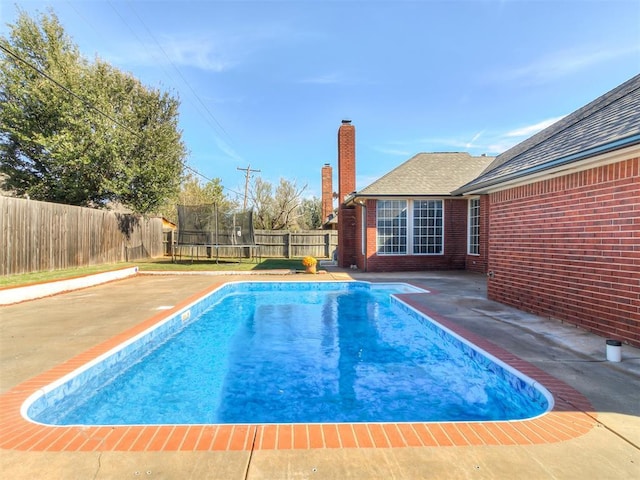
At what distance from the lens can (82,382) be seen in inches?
148

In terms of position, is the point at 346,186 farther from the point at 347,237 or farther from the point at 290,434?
the point at 290,434

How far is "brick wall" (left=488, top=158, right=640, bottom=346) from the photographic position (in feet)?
14.7

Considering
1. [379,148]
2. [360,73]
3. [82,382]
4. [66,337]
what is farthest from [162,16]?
[379,148]

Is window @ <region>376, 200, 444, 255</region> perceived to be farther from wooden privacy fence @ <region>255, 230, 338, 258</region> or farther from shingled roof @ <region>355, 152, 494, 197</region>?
wooden privacy fence @ <region>255, 230, 338, 258</region>

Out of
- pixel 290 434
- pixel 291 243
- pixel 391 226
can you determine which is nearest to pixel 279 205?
pixel 291 243

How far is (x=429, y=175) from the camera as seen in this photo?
1438 cm

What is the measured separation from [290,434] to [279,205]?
26.2 m

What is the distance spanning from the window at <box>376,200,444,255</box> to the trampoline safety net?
6.44 meters

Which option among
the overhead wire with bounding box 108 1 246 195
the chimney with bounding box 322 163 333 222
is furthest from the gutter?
the chimney with bounding box 322 163 333 222

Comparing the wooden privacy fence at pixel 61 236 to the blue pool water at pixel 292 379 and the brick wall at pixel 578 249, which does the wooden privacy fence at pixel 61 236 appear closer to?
the blue pool water at pixel 292 379

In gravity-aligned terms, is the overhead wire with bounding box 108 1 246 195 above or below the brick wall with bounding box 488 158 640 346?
above

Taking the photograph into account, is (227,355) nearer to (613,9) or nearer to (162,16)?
(613,9)

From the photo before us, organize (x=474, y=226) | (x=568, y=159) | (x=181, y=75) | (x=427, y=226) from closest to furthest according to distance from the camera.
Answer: (x=568, y=159), (x=474, y=226), (x=427, y=226), (x=181, y=75)

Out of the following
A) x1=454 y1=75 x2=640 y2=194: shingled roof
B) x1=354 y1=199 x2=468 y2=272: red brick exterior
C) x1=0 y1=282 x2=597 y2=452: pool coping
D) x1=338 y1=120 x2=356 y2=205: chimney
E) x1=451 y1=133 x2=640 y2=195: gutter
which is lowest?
x1=0 y1=282 x2=597 y2=452: pool coping
